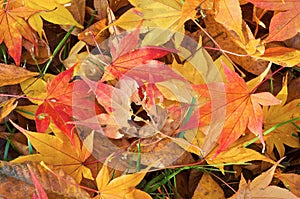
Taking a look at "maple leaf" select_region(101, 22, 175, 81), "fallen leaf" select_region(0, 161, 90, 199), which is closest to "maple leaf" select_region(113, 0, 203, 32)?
"maple leaf" select_region(101, 22, 175, 81)

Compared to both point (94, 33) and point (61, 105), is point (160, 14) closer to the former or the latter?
point (94, 33)

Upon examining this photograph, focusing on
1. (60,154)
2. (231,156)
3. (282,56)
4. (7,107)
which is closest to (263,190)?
(231,156)

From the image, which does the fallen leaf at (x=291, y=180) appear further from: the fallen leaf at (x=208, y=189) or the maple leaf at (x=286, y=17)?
the maple leaf at (x=286, y=17)

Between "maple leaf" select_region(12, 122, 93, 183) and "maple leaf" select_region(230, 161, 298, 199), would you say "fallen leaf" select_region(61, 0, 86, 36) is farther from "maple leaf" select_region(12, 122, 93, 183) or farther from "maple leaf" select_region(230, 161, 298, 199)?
"maple leaf" select_region(230, 161, 298, 199)

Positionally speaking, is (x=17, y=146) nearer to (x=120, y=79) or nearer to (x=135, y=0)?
(x=120, y=79)

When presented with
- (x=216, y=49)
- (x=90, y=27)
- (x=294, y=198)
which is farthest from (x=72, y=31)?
(x=294, y=198)
